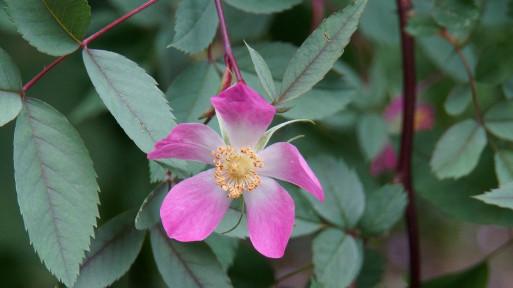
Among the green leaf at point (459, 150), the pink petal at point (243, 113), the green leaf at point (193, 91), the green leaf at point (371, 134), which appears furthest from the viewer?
the green leaf at point (371, 134)

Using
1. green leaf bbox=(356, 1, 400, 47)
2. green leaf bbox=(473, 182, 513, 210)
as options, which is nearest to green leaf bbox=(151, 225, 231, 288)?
green leaf bbox=(473, 182, 513, 210)

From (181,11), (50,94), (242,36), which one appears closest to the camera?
(181,11)

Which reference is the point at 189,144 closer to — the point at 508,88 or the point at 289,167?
the point at 289,167

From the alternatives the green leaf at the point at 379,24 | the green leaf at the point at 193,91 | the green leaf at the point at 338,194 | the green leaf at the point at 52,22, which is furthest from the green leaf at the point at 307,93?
the green leaf at the point at 379,24

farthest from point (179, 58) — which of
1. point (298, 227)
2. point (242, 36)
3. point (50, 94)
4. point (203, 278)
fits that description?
point (203, 278)

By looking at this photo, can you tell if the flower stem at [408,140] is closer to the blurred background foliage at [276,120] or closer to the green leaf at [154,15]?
the blurred background foliage at [276,120]

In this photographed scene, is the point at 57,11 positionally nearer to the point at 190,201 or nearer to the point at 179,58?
the point at 190,201
